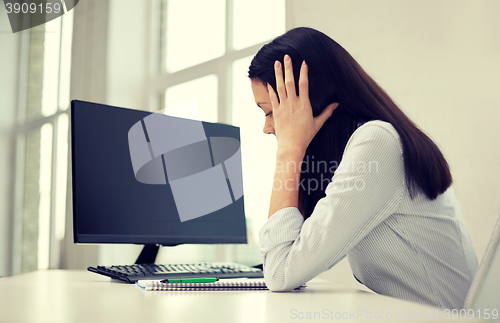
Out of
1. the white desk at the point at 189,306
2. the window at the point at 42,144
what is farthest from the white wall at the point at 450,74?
the window at the point at 42,144

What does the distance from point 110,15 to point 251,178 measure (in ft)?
5.12

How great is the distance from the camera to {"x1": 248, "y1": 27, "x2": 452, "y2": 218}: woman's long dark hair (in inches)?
32.5

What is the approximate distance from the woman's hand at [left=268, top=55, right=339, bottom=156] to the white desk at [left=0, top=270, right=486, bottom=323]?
322 millimetres

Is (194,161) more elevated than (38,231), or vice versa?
(194,161)

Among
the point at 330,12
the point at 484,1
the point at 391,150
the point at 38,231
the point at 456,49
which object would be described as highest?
the point at 330,12

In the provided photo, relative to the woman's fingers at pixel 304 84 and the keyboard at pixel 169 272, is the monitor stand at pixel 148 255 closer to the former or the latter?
the keyboard at pixel 169 272

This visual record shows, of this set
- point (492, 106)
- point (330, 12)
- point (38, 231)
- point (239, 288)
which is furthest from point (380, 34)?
point (38, 231)

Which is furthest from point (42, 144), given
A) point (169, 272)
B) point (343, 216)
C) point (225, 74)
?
point (343, 216)

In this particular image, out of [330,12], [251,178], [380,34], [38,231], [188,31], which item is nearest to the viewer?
[380,34]

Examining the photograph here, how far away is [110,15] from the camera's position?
2719mm

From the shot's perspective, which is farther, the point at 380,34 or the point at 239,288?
the point at 380,34

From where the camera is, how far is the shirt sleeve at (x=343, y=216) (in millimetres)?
714

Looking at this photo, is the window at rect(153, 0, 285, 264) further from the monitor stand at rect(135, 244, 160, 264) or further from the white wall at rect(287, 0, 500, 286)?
the monitor stand at rect(135, 244, 160, 264)

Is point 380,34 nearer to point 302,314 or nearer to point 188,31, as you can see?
point 302,314
